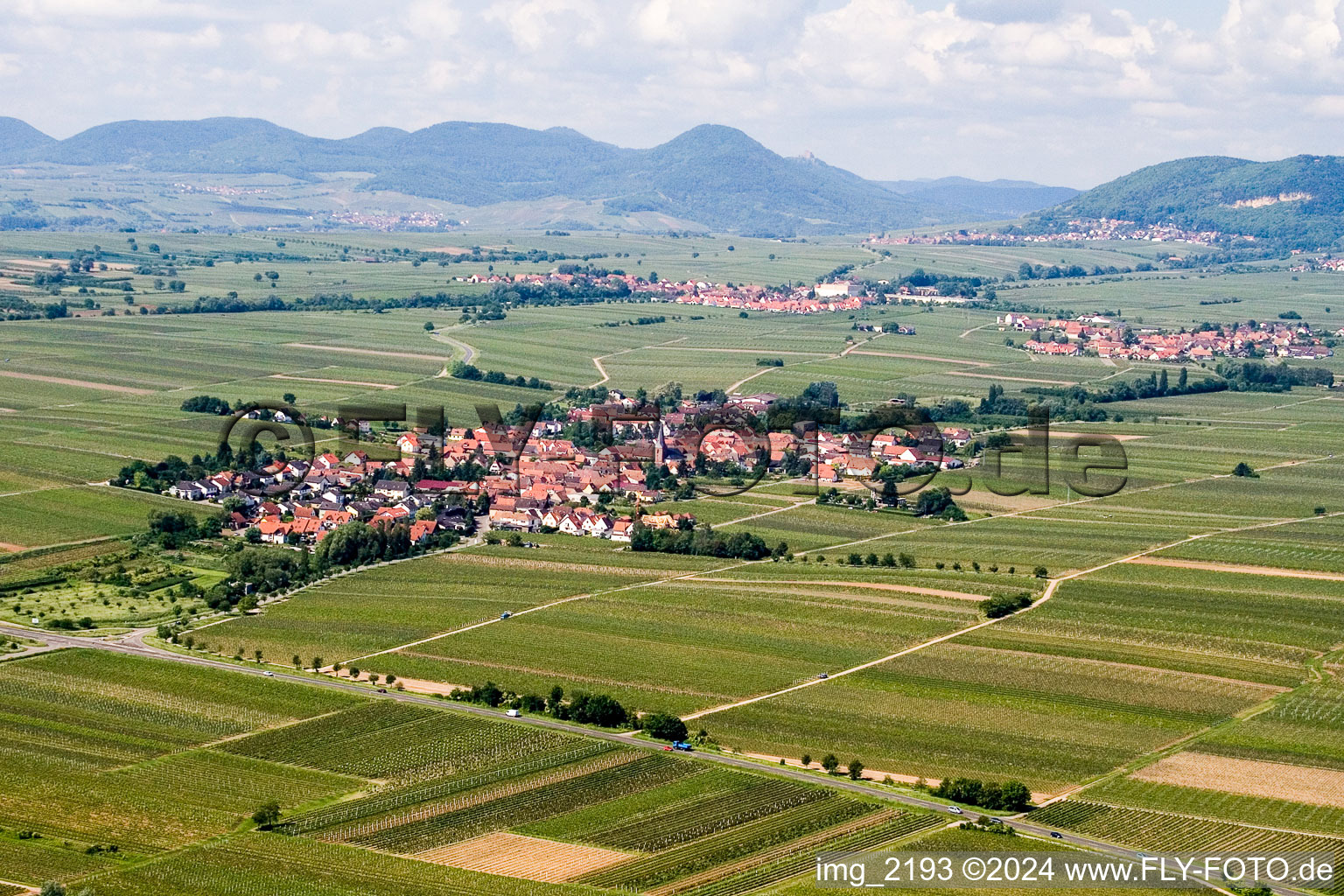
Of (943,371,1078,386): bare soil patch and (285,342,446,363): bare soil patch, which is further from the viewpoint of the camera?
(285,342,446,363): bare soil patch

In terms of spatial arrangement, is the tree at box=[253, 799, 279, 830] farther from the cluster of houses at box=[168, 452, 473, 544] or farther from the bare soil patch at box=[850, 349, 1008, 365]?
the bare soil patch at box=[850, 349, 1008, 365]

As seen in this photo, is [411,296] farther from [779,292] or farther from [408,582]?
[408,582]

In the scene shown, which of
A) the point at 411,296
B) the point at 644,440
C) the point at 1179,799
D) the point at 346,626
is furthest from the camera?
the point at 411,296


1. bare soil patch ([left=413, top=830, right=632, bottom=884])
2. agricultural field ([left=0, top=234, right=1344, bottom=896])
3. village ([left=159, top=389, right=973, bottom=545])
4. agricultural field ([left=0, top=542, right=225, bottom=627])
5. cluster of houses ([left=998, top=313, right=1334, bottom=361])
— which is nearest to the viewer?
bare soil patch ([left=413, top=830, right=632, bottom=884])

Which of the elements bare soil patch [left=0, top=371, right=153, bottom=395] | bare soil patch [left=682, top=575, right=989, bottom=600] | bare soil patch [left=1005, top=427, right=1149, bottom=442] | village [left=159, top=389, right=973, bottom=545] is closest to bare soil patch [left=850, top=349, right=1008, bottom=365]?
bare soil patch [left=1005, top=427, right=1149, bottom=442]

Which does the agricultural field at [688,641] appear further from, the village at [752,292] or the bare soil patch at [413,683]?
the village at [752,292]

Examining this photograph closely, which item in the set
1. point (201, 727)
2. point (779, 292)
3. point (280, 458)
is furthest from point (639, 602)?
point (779, 292)
